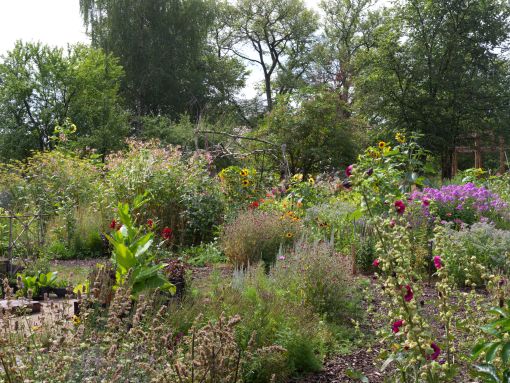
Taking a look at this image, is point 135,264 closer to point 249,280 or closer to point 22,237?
point 249,280

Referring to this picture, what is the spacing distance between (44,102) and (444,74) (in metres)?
13.9

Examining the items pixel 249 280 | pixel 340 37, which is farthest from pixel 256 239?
A: pixel 340 37

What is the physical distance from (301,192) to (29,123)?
14421mm

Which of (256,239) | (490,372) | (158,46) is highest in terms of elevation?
(158,46)

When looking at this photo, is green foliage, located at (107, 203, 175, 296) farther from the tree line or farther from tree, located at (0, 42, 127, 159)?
tree, located at (0, 42, 127, 159)

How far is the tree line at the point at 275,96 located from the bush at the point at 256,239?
480cm

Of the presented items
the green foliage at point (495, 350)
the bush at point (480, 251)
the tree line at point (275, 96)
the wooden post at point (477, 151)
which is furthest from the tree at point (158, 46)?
the green foliage at point (495, 350)

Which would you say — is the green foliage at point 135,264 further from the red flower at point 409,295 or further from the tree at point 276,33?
the tree at point 276,33

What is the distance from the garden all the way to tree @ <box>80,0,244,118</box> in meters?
15.8

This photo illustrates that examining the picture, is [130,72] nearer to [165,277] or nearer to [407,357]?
[165,277]

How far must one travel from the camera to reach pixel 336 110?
666 inches

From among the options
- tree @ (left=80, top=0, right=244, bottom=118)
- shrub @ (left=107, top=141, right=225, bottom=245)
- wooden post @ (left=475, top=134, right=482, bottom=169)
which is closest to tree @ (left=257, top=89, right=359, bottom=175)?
wooden post @ (left=475, top=134, right=482, bottom=169)

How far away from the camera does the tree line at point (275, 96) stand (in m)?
16.8

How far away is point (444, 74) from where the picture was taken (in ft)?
59.1
